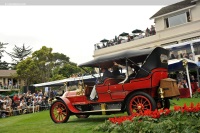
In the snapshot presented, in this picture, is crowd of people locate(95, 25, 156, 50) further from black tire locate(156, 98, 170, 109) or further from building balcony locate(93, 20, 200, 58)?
black tire locate(156, 98, 170, 109)

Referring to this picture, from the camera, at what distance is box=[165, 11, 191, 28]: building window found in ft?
96.4

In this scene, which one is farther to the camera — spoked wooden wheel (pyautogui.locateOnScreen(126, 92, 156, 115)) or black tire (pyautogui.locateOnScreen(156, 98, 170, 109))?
black tire (pyautogui.locateOnScreen(156, 98, 170, 109))

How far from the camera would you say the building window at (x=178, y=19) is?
29.4m

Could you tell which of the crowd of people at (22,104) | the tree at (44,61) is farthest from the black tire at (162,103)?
the tree at (44,61)

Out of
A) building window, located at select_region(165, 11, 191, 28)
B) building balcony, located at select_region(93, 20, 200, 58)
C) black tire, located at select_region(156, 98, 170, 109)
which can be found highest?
building window, located at select_region(165, 11, 191, 28)

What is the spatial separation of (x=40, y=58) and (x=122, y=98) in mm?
35513

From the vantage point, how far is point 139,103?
8.32m

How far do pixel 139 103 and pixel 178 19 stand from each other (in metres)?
A: 23.9

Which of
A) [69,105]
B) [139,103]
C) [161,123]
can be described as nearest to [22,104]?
[69,105]

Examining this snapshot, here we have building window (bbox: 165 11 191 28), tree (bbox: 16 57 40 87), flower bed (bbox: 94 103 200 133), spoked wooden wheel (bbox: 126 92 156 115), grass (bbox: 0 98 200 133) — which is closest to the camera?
flower bed (bbox: 94 103 200 133)

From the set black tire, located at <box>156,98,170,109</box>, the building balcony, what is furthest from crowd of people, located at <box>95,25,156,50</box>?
black tire, located at <box>156,98,170,109</box>

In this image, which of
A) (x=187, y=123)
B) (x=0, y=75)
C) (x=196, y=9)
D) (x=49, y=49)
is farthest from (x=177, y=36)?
(x=0, y=75)

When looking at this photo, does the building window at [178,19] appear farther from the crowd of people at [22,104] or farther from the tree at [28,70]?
the tree at [28,70]

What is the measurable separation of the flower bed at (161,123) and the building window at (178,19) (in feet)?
79.3
